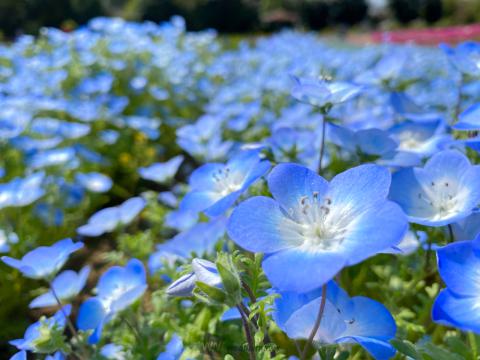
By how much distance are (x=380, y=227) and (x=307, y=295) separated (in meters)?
0.21

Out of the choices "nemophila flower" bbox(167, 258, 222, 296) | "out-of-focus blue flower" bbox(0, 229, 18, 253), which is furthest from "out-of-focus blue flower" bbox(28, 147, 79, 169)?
"nemophila flower" bbox(167, 258, 222, 296)

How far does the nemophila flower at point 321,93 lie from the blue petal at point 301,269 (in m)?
0.50

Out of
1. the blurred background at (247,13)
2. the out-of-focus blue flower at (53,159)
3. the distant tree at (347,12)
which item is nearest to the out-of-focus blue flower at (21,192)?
the out-of-focus blue flower at (53,159)

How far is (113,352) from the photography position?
1251mm

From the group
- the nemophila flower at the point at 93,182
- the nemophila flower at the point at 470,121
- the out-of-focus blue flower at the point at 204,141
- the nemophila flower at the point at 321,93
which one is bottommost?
the nemophila flower at the point at 93,182

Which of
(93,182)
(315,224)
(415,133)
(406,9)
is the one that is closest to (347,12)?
(406,9)

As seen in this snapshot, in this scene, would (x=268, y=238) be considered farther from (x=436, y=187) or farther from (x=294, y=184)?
(x=436, y=187)

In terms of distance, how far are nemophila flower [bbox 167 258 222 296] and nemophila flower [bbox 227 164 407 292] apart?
0.07m

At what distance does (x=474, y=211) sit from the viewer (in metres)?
0.87

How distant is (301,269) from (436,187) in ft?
1.55

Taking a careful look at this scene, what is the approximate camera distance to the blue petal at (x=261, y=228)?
29.0 inches

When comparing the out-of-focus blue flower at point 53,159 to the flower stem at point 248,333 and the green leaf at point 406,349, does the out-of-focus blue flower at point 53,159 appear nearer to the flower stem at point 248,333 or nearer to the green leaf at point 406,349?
the flower stem at point 248,333

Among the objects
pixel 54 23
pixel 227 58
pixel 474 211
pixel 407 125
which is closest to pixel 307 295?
pixel 474 211

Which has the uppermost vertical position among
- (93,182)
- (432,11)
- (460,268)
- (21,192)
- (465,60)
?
(465,60)
